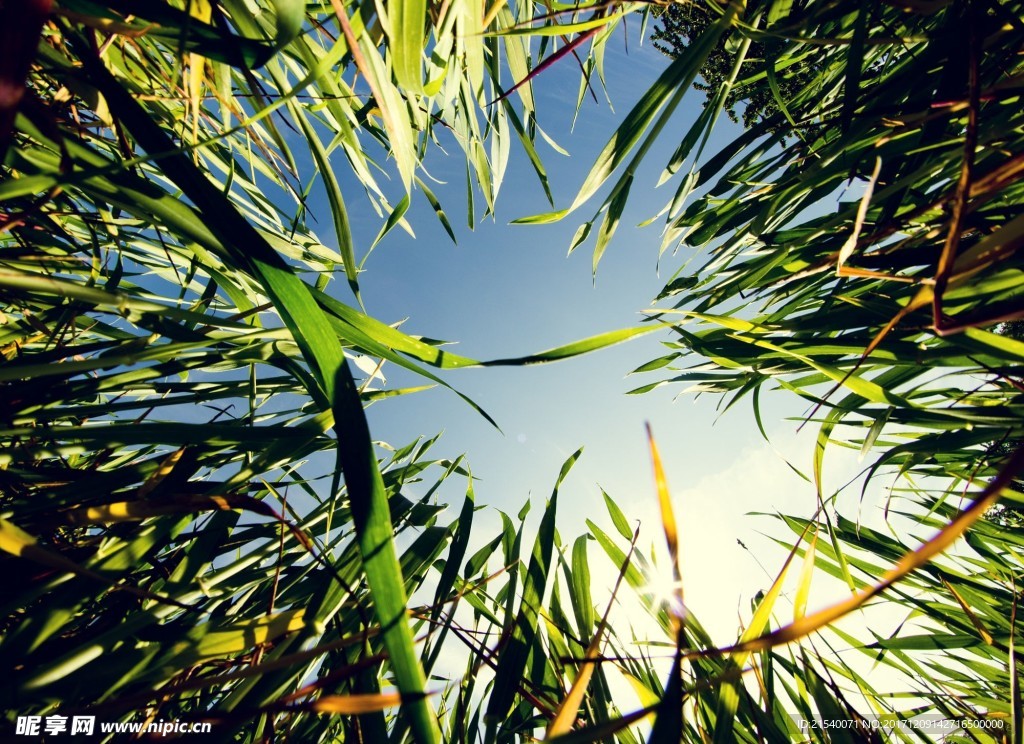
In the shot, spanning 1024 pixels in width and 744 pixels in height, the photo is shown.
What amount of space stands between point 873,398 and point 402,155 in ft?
1.60

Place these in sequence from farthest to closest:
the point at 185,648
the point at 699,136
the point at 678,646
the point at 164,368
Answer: the point at 699,136 < the point at 164,368 < the point at 185,648 < the point at 678,646

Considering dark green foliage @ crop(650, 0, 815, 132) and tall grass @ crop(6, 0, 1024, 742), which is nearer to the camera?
tall grass @ crop(6, 0, 1024, 742)

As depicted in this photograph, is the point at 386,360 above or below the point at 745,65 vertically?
below

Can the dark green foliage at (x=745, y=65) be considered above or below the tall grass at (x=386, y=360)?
above

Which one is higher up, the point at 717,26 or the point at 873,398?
the point at 717,26

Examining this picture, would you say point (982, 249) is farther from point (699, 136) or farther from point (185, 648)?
point (185, 648)

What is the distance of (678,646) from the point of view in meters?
0.22

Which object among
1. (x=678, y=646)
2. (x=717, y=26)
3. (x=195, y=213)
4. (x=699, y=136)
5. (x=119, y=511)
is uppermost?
(x=699, y=136)

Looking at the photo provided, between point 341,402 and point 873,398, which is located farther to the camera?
point 873,398

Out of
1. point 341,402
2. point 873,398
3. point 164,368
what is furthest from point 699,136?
point 164,368

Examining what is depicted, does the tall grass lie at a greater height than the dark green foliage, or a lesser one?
lesser

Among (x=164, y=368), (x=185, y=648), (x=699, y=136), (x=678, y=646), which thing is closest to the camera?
(x=678, y=646)

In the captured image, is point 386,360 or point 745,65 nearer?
point 386,360

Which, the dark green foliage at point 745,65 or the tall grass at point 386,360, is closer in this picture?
the tall grass at point 386,360
